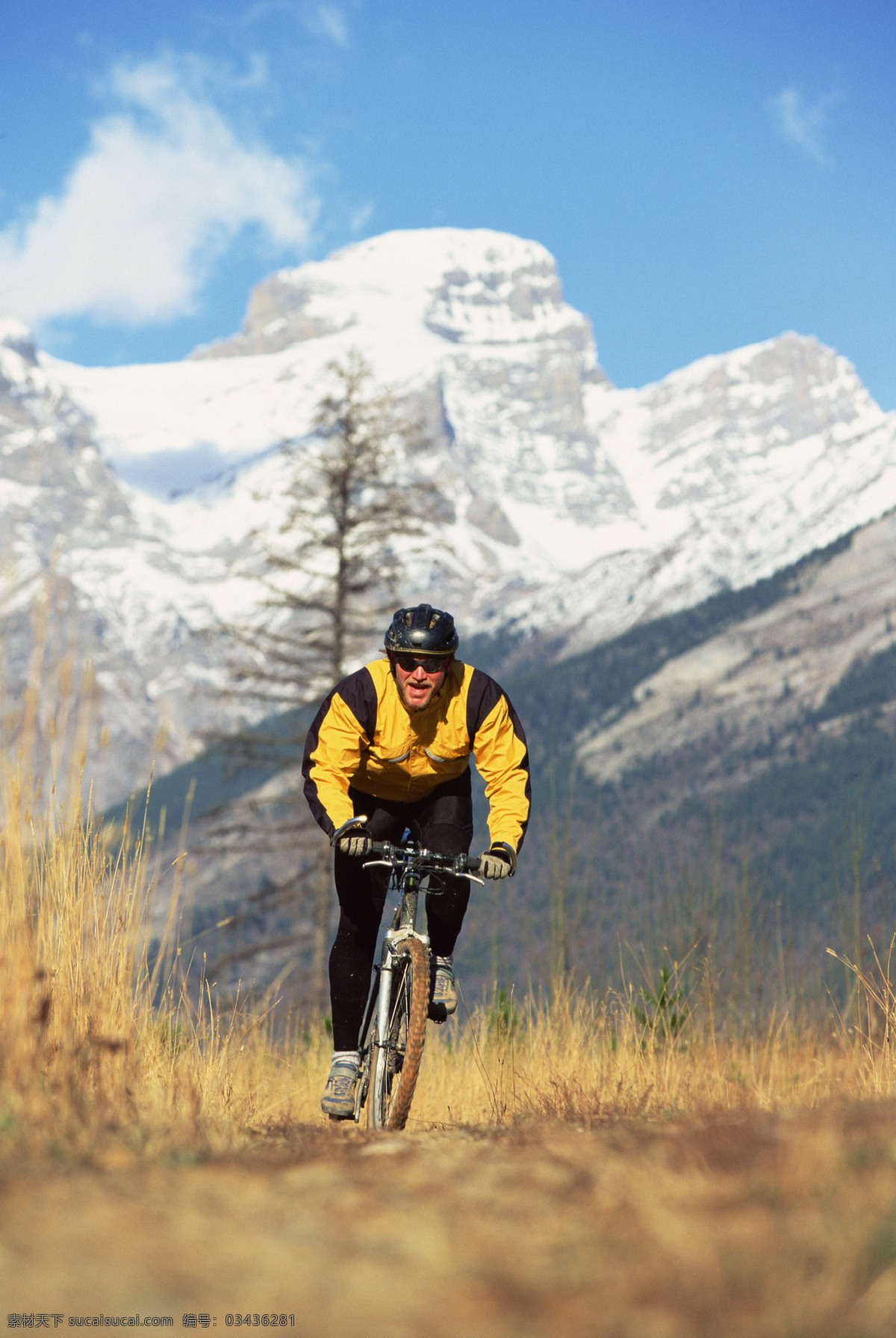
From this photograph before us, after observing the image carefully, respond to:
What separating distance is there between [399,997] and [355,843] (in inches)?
32.2

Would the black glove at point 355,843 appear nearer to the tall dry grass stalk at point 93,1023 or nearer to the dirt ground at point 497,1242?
the tall dry grass stalk at point 93,1023

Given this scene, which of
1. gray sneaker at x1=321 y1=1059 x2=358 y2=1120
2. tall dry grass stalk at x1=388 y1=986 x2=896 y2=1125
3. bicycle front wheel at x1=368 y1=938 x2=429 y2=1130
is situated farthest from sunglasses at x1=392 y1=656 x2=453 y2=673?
tall dry grass stalk at x1=388 y1=986 x2=896 y2=1125

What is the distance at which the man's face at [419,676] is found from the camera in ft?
16.2

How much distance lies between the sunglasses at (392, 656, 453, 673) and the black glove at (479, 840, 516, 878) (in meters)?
0.70

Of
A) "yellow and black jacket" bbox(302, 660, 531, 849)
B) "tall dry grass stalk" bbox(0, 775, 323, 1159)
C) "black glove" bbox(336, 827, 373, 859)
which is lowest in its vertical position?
"tall dry grass stalk" bbox(0, 775, 323, 1159)

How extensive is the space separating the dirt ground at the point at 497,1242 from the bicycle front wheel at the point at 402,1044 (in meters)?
1.95

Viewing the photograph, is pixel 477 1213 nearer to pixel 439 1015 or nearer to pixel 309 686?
pixel 439 1015

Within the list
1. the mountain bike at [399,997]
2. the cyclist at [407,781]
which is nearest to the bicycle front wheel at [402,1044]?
the mountain bike at [399,997]

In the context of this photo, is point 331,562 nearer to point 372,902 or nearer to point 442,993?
point 372,902

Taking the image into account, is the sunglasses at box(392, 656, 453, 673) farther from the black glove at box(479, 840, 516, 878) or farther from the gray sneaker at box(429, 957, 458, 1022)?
the gray sneaker at box(429, 957, 458, 1022)

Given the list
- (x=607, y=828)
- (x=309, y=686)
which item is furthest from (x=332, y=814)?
(x=607, y=828)

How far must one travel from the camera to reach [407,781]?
525 centimetres

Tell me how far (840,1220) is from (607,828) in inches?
6577

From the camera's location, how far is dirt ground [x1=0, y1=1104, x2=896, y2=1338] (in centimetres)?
198
